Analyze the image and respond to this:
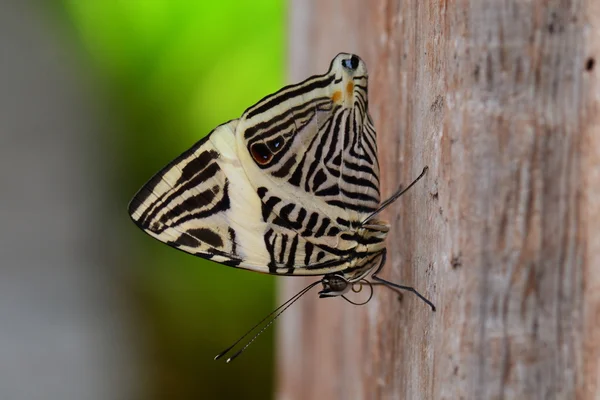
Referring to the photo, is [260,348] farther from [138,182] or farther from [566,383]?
[566,383]

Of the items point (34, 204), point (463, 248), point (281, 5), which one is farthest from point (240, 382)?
point (463, 248)

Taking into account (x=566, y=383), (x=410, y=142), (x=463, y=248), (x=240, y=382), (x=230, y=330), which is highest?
Answer: (x=410, y=142)

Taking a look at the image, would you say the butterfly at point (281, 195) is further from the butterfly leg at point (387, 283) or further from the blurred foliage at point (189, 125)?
the blurred foliage at point (189, 125)

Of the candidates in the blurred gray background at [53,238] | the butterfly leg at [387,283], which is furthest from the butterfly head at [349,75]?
the blurred gray background at [53,238]

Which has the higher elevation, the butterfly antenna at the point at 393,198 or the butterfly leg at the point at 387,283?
the butterfly antenna at the point at 393,198

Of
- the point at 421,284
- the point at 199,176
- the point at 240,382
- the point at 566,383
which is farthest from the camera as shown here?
the point at 240,382

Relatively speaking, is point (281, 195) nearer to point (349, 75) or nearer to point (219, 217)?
point (219, 217)
